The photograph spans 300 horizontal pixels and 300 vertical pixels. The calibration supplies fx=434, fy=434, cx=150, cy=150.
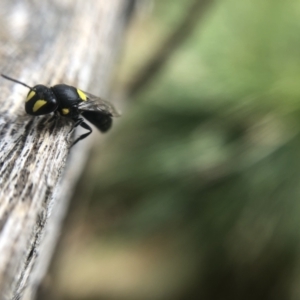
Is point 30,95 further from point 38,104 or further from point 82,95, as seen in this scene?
point 82,95

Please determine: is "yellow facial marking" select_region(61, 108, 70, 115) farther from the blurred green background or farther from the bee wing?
the blurred green background

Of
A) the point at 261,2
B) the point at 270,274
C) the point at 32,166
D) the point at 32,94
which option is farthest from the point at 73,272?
the point at 32,166

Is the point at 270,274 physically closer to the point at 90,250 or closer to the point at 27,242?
the point at 90,250

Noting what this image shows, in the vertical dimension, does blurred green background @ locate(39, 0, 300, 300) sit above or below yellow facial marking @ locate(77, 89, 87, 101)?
above

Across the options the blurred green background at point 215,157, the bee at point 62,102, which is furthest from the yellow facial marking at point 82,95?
the blurred green background at point 215,157

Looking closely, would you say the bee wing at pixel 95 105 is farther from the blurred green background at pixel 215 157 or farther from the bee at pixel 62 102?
the blurred green background at pixel 215 157

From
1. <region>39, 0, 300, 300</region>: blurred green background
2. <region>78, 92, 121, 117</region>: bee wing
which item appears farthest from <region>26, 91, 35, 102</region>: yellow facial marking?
<region>39, 0, 300, 300</region>: blurred green background

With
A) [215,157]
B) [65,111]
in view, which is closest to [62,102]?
[65,111]
